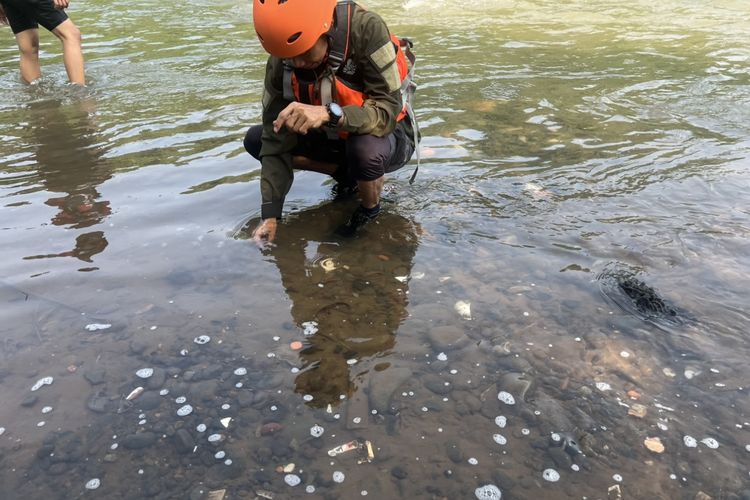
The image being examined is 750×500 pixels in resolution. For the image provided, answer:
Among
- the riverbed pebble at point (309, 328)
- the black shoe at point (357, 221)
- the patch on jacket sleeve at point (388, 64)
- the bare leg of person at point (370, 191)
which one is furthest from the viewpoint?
the black shoe at point (357, 221)

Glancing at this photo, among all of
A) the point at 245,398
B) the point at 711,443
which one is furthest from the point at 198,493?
the point at 711,443

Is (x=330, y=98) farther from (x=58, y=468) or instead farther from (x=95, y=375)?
(x=58, y=468)

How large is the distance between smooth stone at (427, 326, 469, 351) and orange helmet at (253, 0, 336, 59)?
165 cm

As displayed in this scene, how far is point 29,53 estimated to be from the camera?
7824mm

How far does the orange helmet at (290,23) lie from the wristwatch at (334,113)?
329mm

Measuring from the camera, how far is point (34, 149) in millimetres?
5836

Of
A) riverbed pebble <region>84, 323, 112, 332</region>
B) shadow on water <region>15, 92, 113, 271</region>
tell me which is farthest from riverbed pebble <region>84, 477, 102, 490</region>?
shadow on water <region>15, 92, 113, 271</region>

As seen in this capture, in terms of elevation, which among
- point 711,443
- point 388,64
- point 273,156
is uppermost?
point 388,64

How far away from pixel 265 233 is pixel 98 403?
1640 mm

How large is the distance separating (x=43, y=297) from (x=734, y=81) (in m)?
7.83

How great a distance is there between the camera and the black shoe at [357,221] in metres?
4.18

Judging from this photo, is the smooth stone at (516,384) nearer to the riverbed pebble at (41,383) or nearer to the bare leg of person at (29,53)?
the riverbed pebble at (41,383)

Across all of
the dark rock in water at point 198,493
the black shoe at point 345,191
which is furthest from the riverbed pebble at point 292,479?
the black shoe at point 345,191

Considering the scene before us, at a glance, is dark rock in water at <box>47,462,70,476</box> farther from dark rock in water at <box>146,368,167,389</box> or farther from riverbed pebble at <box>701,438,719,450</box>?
riverbed pebble at <box>701,438,719,450</box>
